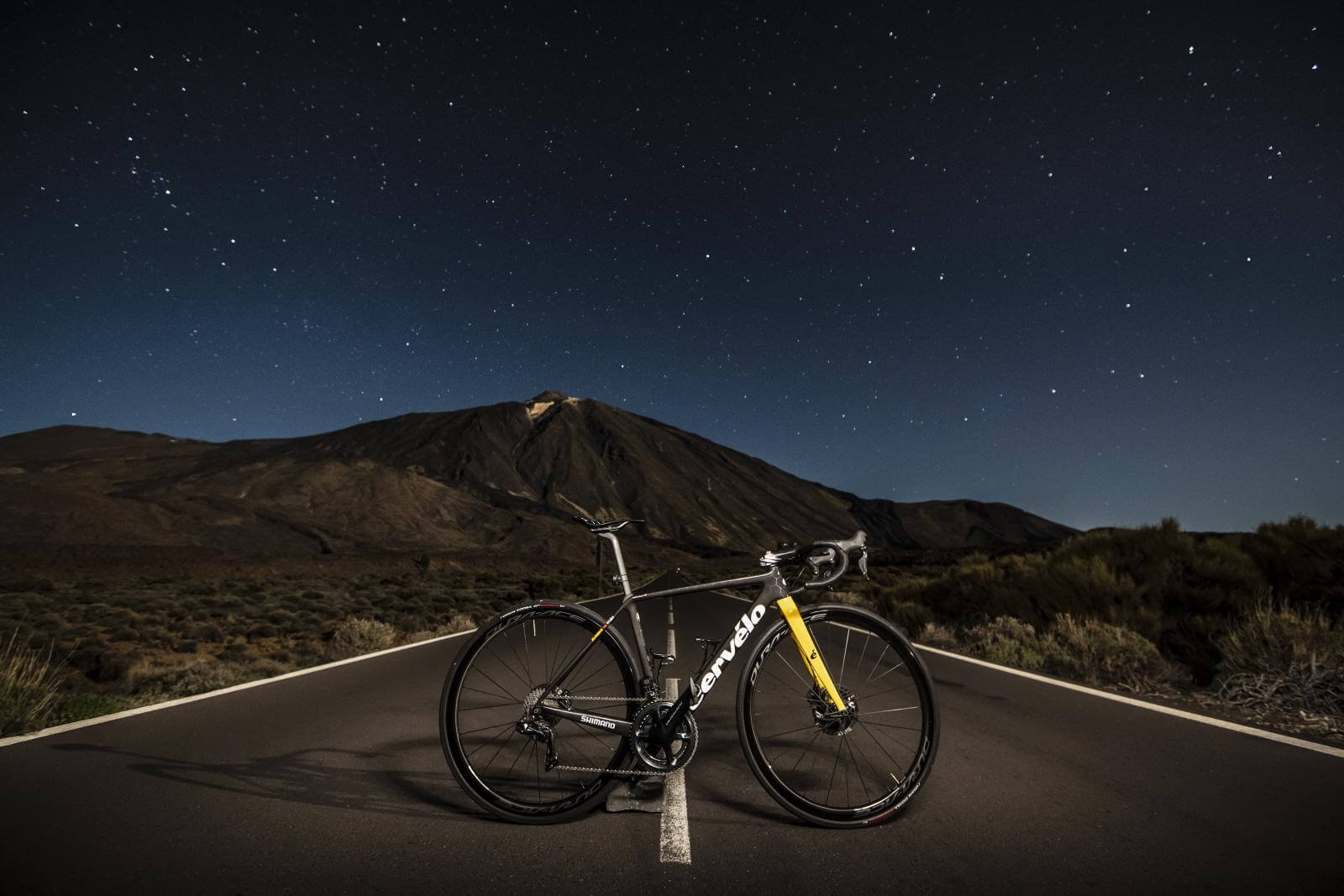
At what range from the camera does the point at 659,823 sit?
10.7 ft

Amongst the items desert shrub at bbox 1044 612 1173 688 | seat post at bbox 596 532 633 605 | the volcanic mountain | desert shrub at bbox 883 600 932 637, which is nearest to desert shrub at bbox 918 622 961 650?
desert shrub at bbox 883 600 932 637

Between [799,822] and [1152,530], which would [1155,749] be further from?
[1152,530]

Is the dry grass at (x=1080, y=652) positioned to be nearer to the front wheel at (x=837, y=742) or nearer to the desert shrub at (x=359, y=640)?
the front wheel at (x=837, y=742)

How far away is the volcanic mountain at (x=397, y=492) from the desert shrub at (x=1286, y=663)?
423cm

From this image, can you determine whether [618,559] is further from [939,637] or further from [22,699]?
[939,637]

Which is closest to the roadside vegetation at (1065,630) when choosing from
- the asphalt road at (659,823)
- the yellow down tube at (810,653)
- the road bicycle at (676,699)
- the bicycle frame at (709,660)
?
the asphalt road at (659,823)

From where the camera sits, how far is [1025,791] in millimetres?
3738

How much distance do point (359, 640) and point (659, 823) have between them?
9.67 m

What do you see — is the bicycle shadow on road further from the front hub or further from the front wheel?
the front hub

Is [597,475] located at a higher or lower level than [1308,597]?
higher

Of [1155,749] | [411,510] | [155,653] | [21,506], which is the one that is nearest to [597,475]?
[411,510]

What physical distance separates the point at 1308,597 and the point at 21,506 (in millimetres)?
72241

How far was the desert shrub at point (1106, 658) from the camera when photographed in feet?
24.1

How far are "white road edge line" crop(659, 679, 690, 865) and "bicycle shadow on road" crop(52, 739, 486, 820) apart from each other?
3.23 feet
